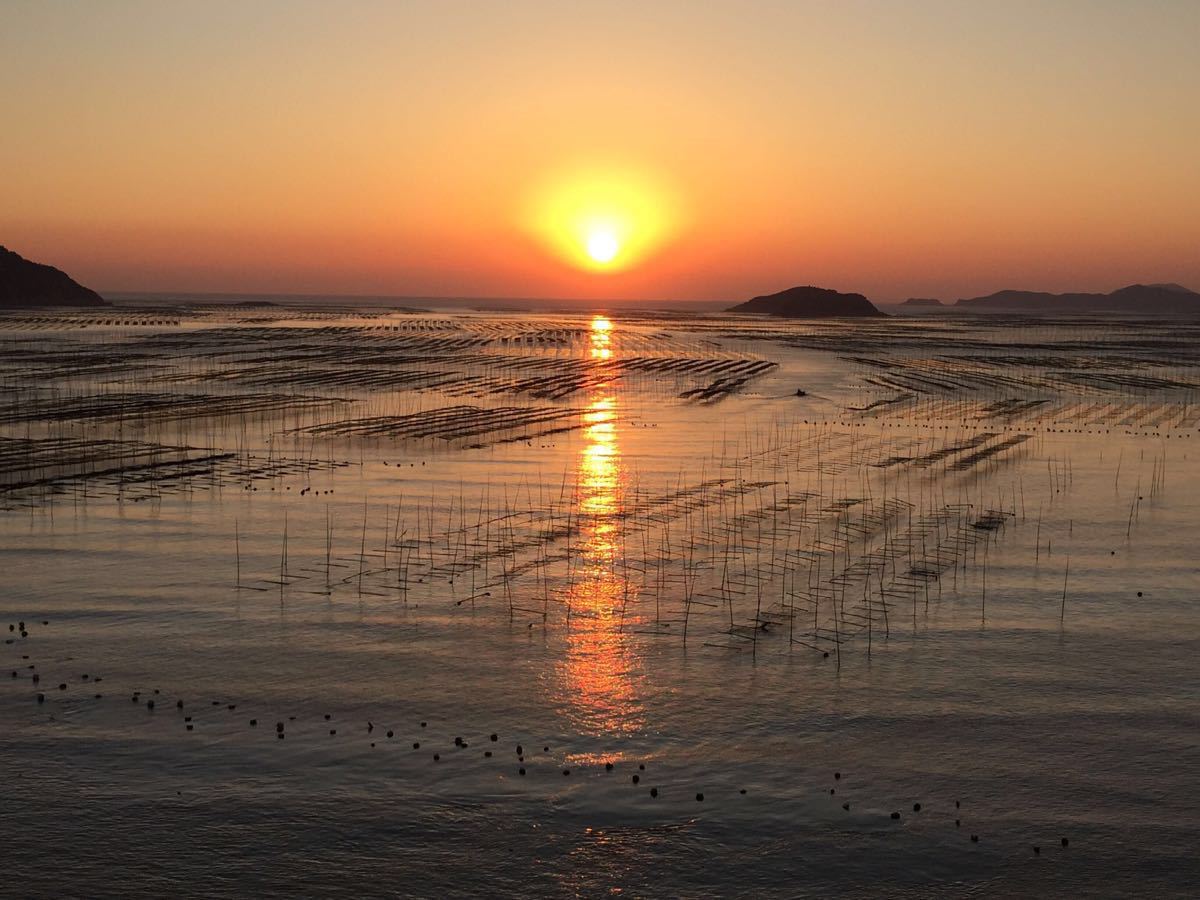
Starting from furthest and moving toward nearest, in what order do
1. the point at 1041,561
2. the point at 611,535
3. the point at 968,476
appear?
the point at 968,476, the point at 611,535, the point at 1041,561

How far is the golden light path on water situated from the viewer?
1514 centimetres

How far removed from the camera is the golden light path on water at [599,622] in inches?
596

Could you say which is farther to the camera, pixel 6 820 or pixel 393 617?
pixel 393 617

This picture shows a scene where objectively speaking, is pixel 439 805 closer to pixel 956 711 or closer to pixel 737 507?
pixel 956 711

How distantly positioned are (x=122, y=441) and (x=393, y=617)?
22239 mm

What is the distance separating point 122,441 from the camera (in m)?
37.2

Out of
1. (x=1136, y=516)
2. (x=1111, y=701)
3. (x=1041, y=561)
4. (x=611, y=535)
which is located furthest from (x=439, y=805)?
(x=1136, y=516)

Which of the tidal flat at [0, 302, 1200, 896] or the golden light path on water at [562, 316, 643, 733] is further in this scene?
the golden light path on water at [562, 316, 643, 733]

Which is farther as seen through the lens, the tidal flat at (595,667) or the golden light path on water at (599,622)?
the golden light path on water at (599,622)

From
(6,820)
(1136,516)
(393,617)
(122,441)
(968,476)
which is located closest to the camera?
(6,820)

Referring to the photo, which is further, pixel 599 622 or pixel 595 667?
pixel 599 622

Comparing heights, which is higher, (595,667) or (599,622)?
(599,622)

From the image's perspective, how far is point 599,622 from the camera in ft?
61.6

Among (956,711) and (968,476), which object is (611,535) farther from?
(968,476)
